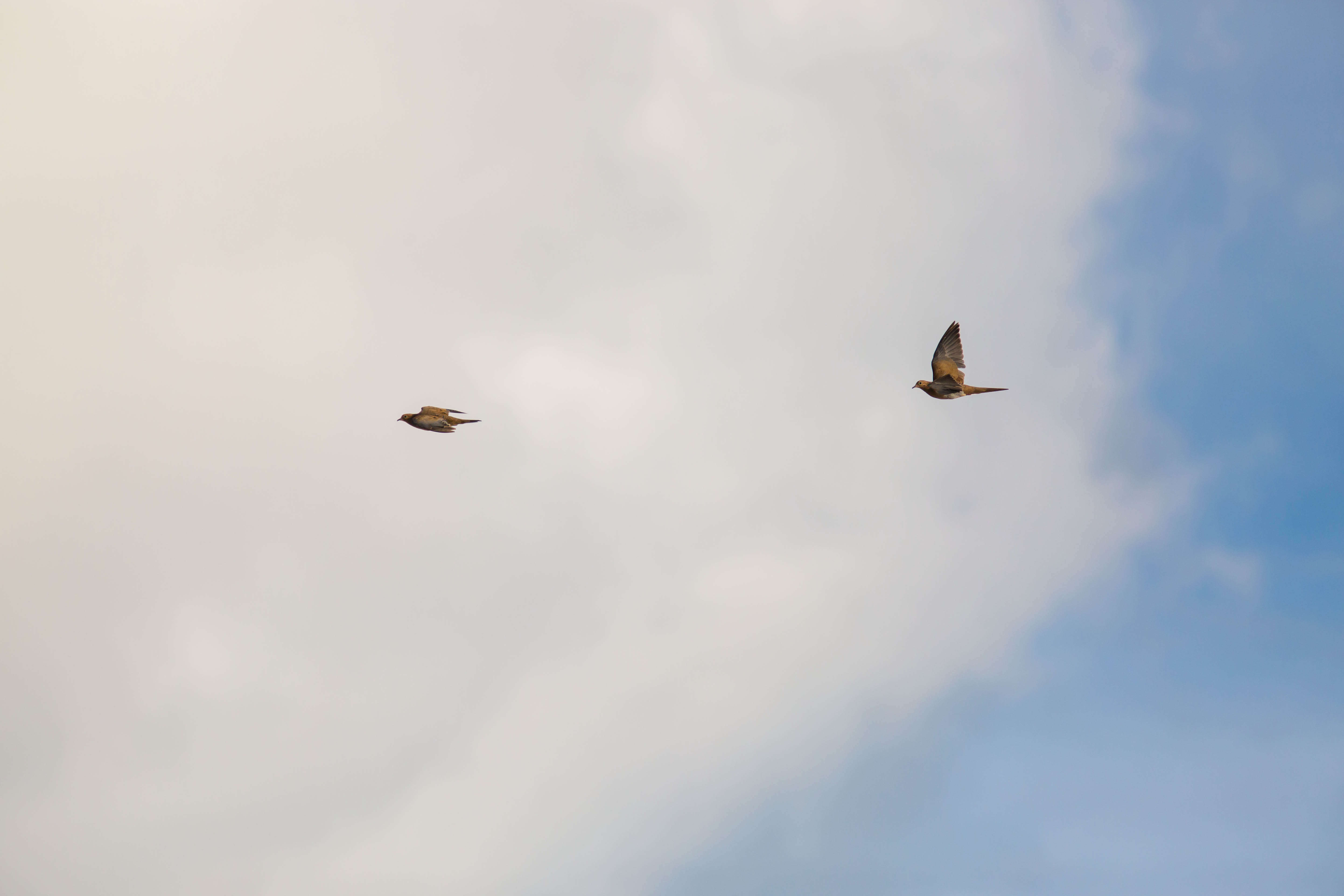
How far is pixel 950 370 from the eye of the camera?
3418 inches

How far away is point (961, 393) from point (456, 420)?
39.6m

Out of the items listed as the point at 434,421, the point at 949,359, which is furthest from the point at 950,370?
the point at 434,421

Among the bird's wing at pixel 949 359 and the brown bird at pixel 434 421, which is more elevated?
the bird's wing at pixel 949 359

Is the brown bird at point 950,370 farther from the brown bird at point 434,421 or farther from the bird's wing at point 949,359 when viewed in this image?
the brown bird at point 434,421

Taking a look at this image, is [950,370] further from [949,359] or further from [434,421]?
[434,421]

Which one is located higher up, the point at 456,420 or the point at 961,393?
the point at 961,393

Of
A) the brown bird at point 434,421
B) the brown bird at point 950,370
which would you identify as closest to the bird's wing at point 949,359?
the brown bird at point 950,370

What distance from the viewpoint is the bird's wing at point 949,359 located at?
86812mm

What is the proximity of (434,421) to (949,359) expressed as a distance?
40348 mm

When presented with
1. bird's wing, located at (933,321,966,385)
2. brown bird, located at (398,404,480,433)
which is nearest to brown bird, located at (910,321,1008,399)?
bird's wing, located at (933,321,966,385)

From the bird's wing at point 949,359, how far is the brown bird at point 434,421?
120 ft

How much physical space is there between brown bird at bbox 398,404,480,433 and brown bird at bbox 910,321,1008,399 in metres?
36.5

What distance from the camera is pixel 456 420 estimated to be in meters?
83.2

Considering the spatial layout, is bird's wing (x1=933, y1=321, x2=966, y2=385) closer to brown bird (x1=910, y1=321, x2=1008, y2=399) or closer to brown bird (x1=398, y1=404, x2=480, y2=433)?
brown bird (x1=910, y1=321, x2=1008, y2=399)
